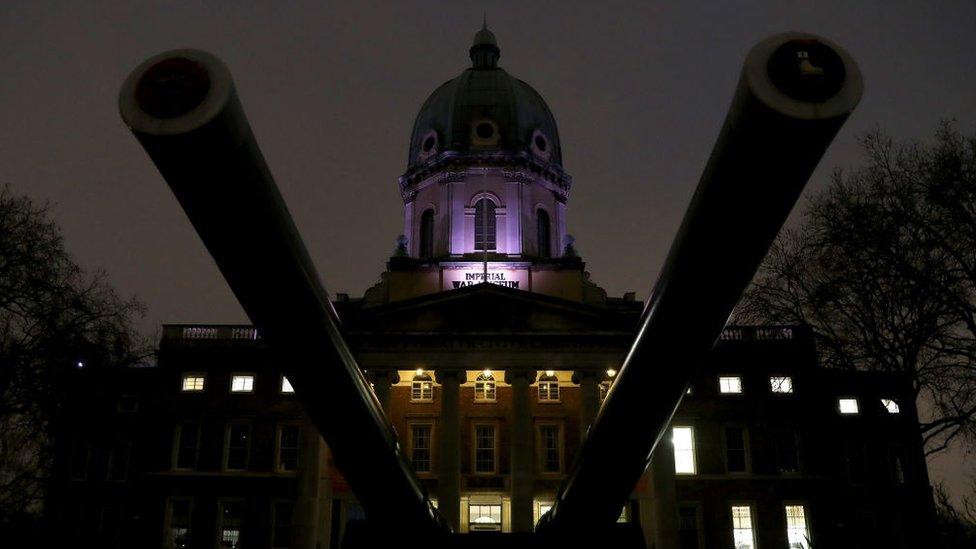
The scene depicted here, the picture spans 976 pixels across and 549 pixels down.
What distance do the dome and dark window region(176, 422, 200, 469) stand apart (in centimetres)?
2149

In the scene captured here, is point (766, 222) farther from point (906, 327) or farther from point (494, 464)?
point (494, 464)

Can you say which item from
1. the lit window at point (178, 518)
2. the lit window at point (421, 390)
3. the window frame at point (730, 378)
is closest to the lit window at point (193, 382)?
the lit window at point (178, 518)

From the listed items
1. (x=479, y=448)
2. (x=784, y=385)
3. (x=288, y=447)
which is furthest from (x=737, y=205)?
(x=784, y=385)

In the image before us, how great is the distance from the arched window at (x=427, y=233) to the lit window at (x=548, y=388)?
12.3m

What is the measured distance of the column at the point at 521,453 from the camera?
125 ft

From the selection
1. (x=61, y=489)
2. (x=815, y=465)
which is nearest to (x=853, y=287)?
(x=815, y=465)

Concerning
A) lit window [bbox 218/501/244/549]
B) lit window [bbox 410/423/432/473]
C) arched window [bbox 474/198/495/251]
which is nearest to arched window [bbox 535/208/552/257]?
arched window [bbox 474/198/495/251]

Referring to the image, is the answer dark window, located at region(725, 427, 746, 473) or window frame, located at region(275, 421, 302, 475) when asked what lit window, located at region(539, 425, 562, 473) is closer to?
dark window, located at region(725, 427, 746, 473)

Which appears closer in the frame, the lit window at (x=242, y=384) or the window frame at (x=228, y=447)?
the window frame at (x=228, y=447)

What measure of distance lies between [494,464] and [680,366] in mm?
42524

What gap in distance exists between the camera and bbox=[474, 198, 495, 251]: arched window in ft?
172

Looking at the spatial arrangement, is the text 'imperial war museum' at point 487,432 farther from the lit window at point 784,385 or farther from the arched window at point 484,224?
the arched window at point 484,224

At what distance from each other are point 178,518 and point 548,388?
2052 cm

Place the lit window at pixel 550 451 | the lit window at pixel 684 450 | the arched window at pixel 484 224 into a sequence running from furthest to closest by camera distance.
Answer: the arched window at pixel 484 224
the lit window at pixel 550 451
the lit window at pixel 684 450
